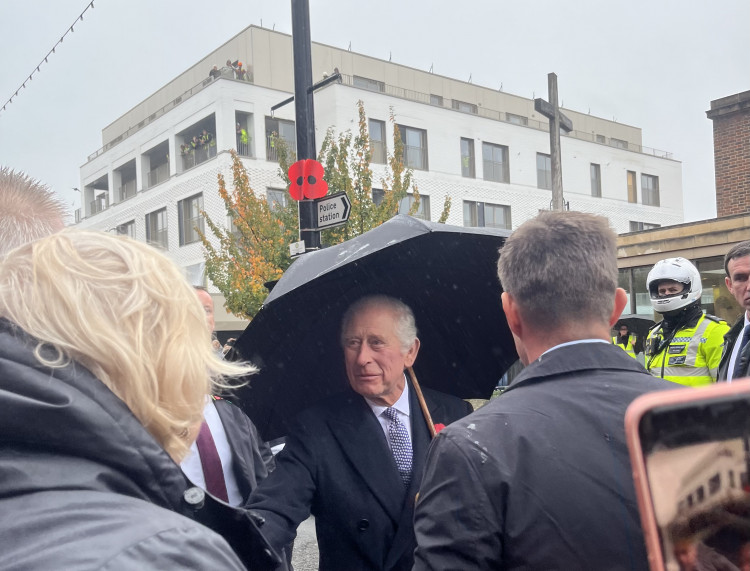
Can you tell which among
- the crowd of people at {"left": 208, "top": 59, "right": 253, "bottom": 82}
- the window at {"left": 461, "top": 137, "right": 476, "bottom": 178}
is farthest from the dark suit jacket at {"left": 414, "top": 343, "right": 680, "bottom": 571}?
the window at {"left": 461, "top": 137, "right": 476, "bottom": 178}

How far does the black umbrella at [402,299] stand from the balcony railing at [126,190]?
114ft

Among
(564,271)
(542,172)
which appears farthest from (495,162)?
(564,271)

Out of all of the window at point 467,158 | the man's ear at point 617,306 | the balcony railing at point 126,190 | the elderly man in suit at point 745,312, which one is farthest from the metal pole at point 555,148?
the balcony railing at point 126,190

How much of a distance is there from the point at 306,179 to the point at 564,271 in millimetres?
5280

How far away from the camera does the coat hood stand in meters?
0.98

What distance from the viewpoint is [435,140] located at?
32.1 metres

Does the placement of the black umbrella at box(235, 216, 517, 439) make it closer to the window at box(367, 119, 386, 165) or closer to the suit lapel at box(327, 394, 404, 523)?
the suit lapel at box(327, 394, 404, 523)

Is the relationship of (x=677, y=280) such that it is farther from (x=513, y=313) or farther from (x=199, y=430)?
(x=199, y=430)

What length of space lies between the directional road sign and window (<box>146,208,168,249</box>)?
26.3 metres

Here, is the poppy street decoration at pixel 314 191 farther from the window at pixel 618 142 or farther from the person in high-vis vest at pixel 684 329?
the window at pixel 618 142

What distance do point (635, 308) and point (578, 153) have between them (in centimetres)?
2014

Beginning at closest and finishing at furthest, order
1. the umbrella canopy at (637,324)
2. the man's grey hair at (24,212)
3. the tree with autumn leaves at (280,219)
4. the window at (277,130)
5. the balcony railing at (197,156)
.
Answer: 1. the man's grey hair at (24,212)
2. the umbrella canopy at (637,324)
3. the tree with autumn leaves at (280,219)
4. the window at (277,130)
5. the balcony railing at (197,156)

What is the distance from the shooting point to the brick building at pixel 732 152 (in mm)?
18078

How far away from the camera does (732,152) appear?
60.1 ft
